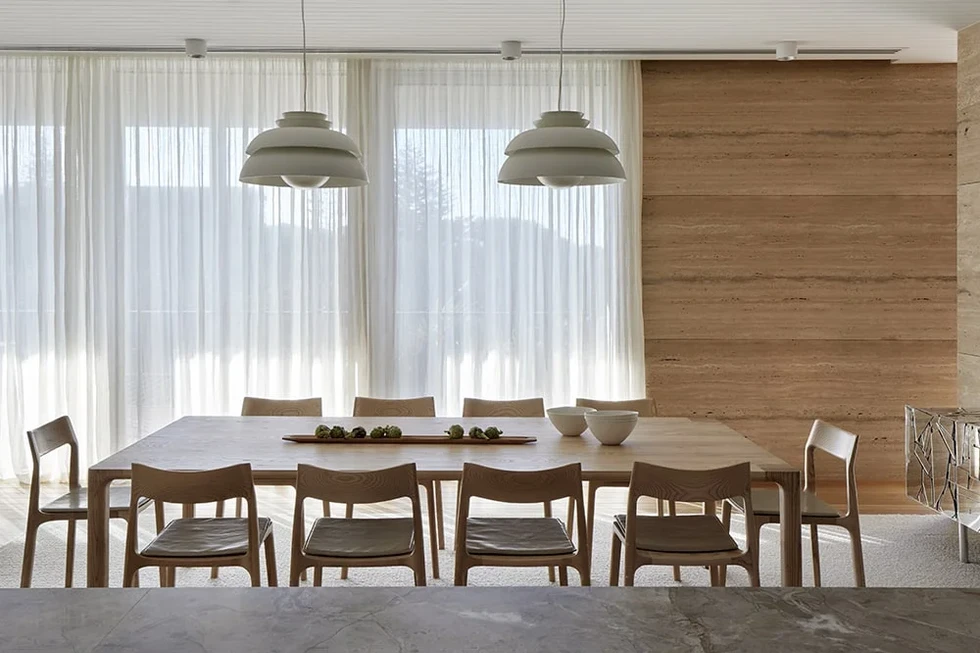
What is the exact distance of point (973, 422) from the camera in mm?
4164

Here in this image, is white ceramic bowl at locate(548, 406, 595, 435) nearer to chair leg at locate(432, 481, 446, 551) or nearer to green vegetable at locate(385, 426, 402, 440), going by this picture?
green vegetable at locate(385, 426, 402, 440)

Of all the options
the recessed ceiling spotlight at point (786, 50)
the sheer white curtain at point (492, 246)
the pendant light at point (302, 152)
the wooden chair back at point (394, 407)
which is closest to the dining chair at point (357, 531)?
the pendant light at point (302, 152)

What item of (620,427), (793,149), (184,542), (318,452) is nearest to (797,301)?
(793,149)

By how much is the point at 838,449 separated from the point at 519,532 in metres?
1.33

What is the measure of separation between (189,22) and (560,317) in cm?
274

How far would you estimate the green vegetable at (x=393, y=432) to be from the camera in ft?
12.1

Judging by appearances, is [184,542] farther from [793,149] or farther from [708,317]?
[793,149]

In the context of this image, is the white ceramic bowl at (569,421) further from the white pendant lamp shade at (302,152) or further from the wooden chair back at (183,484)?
the wooden chair back at (183,484)

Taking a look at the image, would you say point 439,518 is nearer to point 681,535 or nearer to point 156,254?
point 681,535

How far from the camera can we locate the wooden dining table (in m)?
3.12

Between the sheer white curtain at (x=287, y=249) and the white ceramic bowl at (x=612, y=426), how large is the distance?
7.43 ft

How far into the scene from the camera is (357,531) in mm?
3258

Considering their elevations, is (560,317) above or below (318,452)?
above

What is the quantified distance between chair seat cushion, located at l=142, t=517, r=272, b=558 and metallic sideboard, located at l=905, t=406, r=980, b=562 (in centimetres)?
296
